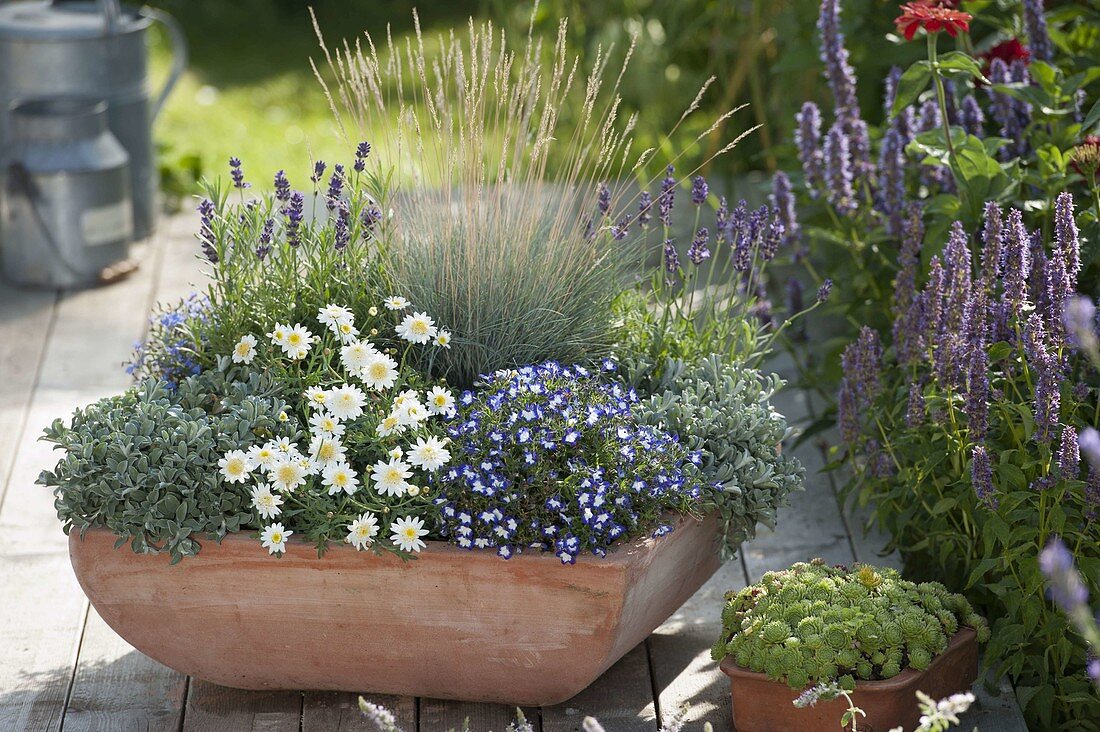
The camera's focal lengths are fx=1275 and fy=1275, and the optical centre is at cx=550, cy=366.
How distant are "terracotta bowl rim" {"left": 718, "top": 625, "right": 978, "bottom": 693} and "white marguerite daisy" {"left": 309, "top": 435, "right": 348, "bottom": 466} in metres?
0.70

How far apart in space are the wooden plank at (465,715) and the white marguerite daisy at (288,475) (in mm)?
501

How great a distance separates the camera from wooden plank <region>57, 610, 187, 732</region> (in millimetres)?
2174

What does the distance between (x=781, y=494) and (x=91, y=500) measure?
3.79 feet

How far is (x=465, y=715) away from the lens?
2.19 metres

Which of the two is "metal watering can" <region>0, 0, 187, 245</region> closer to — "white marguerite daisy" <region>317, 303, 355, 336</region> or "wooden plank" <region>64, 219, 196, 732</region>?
"wooden plank" <region>64, 219, 196, 732</region>

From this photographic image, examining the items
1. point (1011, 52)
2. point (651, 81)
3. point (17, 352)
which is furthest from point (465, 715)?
point (651, 81)

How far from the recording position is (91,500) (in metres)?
2.05

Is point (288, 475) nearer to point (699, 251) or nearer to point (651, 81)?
point (699, 251)

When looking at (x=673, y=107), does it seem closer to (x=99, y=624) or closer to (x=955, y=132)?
(x=955, y=132)

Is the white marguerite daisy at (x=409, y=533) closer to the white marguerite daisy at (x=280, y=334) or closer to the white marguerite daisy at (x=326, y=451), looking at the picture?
the white marguerite daisy at (x=326, y=451)

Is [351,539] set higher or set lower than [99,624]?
higher

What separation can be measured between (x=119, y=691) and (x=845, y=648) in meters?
1.27

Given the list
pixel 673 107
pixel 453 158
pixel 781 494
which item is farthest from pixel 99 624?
pixel 673 107

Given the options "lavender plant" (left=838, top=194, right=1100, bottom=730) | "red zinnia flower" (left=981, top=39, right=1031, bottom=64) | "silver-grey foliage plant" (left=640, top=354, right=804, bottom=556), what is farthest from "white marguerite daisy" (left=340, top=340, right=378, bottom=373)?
"red zinnia flower" (left=981, top=39, right=1031, bottom=64)
